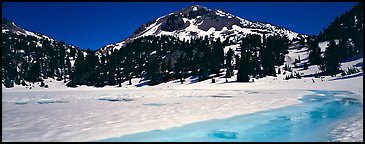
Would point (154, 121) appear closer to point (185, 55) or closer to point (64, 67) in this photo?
point (185, 55)

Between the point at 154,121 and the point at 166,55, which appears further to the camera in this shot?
the point at 166,55

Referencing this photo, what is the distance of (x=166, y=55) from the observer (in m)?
115

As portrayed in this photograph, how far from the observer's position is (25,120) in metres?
13.0

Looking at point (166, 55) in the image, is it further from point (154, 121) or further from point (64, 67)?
point (154, 121)

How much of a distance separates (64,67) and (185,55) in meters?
48.0

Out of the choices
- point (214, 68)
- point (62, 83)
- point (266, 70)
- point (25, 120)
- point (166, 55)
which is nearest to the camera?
point (25, 120)

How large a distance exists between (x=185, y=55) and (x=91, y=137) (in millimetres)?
96391

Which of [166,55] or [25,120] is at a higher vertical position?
[166,55]

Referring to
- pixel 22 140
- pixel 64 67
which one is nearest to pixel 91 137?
pixel 22 140

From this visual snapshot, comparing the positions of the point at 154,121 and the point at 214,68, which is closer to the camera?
the point at 154,121

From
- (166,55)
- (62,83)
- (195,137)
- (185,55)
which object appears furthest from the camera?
(166,55)

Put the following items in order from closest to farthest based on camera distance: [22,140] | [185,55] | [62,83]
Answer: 1. [22,140]
2. [62,83]
3. [185,55]

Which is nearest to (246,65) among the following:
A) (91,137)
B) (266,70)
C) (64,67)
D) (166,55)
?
(266,70)

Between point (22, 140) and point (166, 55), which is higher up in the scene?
point (166, 55)
